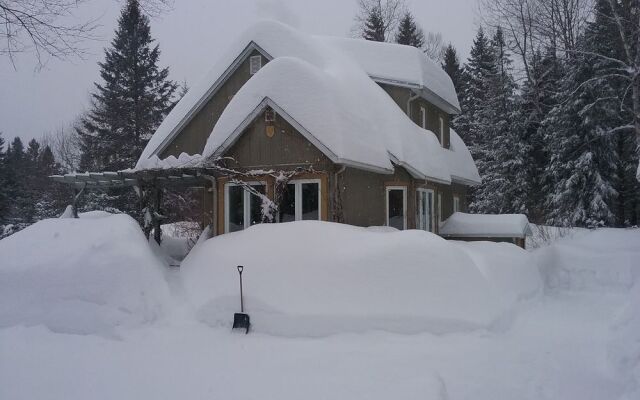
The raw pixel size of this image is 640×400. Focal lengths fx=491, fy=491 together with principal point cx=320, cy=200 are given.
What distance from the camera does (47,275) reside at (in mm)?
8781

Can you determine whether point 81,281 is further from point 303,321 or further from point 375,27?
point 375,27

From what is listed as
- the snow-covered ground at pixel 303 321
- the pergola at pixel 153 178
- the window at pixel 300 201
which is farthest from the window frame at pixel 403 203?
the pergola at pixel 153 178

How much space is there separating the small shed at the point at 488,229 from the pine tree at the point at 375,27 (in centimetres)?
2151

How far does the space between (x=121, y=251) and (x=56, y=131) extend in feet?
182

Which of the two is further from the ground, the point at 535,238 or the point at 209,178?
the point at 209,178

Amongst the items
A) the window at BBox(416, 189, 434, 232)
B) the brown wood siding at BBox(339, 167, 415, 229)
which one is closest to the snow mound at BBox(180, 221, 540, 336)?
the brown wood siding at BBox(339, 167, 415, 229)

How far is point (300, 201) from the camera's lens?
1209 cm

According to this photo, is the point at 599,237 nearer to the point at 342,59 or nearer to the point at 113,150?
the point at 342,59

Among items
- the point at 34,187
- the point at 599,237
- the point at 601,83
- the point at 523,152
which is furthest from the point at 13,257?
the point at 34,187

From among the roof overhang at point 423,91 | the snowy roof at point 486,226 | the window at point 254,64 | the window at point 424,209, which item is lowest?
the snowy roof at point 486,226

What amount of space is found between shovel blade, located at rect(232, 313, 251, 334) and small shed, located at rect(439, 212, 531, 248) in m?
11.5

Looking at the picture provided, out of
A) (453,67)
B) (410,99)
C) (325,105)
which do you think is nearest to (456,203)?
(410,99)

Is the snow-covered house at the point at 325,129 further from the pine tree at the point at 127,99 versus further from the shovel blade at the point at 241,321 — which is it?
the pine tree at the point at 127,99

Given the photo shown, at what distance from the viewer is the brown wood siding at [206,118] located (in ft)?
52.2
